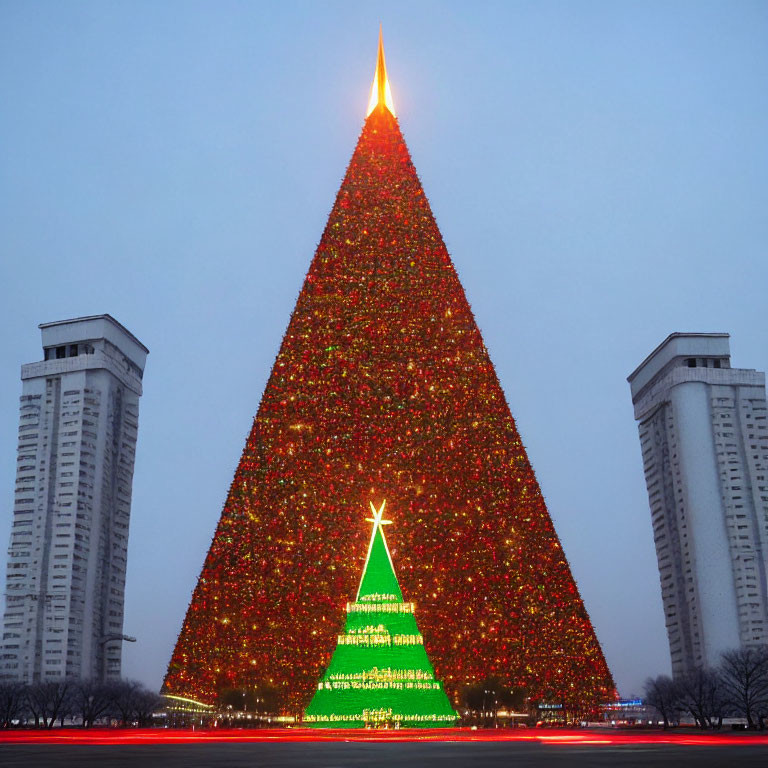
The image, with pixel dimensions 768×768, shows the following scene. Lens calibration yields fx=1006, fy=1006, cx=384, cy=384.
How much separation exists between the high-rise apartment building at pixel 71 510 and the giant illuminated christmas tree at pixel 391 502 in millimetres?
37672

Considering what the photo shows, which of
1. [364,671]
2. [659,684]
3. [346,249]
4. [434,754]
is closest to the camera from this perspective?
[434,754]

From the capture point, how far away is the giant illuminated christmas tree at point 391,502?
157 ft

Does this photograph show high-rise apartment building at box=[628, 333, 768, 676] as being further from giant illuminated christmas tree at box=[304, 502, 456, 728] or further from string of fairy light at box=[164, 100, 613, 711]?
giant illuminated christmas tree at box=[304, 502, 456, 728]

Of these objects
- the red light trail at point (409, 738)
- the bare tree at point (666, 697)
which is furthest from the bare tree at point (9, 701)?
the bare tree at point (666, 697)

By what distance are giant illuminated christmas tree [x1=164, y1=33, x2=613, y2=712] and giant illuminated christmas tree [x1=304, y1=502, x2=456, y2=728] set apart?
5.31ft

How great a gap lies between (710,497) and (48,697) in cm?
5628

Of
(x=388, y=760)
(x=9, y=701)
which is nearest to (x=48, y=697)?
(x=9, y=701)

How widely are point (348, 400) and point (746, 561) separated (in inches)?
1997

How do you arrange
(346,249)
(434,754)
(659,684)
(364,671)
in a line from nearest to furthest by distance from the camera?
(434,754)
(364,671)
(346,249)
(659,684)

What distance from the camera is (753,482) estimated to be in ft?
294

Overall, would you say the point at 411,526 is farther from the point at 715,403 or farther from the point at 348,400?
the point at 715,403

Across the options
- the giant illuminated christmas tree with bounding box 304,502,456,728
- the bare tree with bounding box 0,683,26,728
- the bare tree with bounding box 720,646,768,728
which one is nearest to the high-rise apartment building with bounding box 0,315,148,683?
the bare tree with bounding box 0,683,26,728

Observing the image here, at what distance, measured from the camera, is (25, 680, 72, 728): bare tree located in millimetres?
66562

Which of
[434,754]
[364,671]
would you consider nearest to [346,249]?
[364,671]
